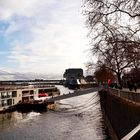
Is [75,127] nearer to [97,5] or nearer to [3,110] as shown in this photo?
[3,110]

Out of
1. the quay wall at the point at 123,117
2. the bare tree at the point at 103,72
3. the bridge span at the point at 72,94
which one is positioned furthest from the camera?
the bridge span at the point at 72,94

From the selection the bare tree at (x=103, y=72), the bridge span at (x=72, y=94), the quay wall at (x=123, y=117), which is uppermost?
the bare tree at (x=103, y=72)

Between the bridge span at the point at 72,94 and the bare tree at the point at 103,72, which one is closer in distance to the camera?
the bare tree at the point at 103,72

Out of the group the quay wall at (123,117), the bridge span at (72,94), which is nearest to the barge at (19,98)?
the bridge span at (72,94)

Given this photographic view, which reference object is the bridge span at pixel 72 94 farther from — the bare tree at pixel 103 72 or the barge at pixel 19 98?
the bare tree at pixel 103 72

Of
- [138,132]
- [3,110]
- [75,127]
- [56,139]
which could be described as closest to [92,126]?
[75,127]

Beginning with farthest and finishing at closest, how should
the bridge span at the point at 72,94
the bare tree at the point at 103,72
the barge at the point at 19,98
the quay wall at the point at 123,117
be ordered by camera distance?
the bridge span at the point at 72,94, the barge at the point at 19,98, the bare tree at the point at 103,72, the quay wall at the point at 123,117

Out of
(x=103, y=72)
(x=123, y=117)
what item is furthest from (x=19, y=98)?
(x=123, y=117)

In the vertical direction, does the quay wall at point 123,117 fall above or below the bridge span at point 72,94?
below

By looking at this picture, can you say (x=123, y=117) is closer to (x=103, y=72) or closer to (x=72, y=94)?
(x=103, y=72)

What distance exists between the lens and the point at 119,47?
21.0 m

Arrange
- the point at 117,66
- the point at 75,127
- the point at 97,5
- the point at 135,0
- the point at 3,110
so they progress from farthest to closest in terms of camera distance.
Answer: the point at 3,110
the point at 117,66
the point at 75,127
the point at 97,5
the point at 135,0

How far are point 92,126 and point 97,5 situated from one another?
104 feet

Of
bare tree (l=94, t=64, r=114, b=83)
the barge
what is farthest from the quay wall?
the barge
